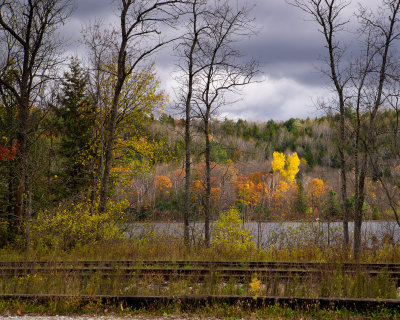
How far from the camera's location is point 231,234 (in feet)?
45.1

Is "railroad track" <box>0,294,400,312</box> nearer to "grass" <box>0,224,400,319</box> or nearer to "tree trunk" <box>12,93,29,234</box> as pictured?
"grass" <box>0,224,400,319</box>

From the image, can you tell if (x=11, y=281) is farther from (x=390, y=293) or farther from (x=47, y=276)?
(x=390, y=293)

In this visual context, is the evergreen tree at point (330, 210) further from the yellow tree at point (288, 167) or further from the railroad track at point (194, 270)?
the yellow tree at point (288, 167)

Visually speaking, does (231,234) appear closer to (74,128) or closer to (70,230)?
(70,230)

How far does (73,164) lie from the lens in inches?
947

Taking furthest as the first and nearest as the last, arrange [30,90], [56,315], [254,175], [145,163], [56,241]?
→ [254,175] < [145,163] < [30,90] < [56,241] < [56,315]

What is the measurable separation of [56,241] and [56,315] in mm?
6465

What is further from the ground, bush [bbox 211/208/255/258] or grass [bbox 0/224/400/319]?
bush [bbox 211/208/255/258]

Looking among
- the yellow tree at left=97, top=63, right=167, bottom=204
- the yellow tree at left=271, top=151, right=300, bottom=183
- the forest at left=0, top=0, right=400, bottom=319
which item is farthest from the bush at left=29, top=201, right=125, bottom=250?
the yellow tree at left=271, top=151, right=300, bottom=183

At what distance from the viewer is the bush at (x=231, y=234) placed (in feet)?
43.1

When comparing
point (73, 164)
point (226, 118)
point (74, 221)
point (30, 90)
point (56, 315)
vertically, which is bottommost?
point (56, 315)

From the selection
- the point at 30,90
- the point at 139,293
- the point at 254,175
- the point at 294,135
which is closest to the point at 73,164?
the point at 30,90

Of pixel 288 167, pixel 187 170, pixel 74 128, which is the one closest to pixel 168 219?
pixel 187 170

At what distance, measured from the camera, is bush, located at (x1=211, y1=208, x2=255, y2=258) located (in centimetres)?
1315
